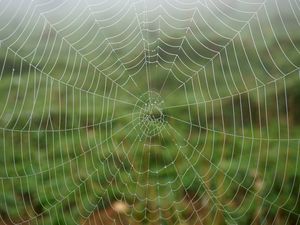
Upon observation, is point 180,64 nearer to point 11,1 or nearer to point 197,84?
point 197,84

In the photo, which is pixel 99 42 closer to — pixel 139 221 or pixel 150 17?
pixel 150 17

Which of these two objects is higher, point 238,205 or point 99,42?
point 99,42

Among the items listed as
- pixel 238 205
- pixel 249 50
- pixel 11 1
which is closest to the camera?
pixel 238 205

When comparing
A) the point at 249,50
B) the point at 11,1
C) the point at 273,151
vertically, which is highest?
the point at 11,1

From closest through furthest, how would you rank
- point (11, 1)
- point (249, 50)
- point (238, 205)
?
point (238, 205) → point (249, 50) → point (11, 1)

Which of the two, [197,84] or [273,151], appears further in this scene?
[197,84]

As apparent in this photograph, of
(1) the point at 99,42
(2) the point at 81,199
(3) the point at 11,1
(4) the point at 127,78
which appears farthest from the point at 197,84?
(3) the point at 11,1

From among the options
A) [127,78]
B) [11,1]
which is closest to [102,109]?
[127,78]
